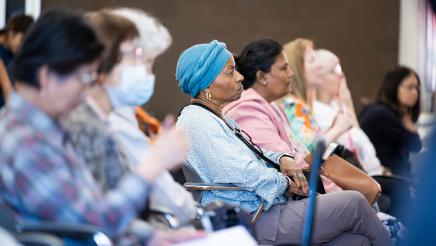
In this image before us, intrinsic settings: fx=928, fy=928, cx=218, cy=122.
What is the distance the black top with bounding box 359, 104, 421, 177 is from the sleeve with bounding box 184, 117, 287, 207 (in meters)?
2.57

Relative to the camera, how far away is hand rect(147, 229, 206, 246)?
8.54ft

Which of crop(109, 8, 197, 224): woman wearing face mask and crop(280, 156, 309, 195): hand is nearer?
crop(109, 8, 197, 224): woman wearing face mask

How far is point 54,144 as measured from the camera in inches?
94.1

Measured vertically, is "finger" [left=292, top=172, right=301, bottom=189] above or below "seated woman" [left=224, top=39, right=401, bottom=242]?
below

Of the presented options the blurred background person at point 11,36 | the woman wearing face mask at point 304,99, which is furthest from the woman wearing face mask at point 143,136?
the blurred background person at point 11,36

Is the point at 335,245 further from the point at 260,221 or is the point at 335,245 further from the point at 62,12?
the point at 62,12

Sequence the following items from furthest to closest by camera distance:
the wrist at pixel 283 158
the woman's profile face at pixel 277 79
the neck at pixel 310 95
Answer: the neck at pixel 310 95, the woman's profile face at pixel 277 79, the wrist at pixel 283 158

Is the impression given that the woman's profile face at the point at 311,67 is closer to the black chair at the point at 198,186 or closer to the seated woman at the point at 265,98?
the seated woman at the point at 265,98

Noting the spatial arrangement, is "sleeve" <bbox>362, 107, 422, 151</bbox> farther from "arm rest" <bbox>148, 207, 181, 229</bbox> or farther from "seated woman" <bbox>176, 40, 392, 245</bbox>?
"arm rest" <bbox>148, 207, 181, 229</bbox>

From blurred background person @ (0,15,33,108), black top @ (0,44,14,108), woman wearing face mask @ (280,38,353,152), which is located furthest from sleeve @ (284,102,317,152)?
black top @ (0,44,14,108)

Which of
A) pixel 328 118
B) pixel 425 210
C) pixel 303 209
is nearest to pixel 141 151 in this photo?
pixel 425 210

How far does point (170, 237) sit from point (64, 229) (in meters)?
0.38

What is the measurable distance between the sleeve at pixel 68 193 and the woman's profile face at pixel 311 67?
3.35 metres

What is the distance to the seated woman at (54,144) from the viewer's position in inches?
92.2
